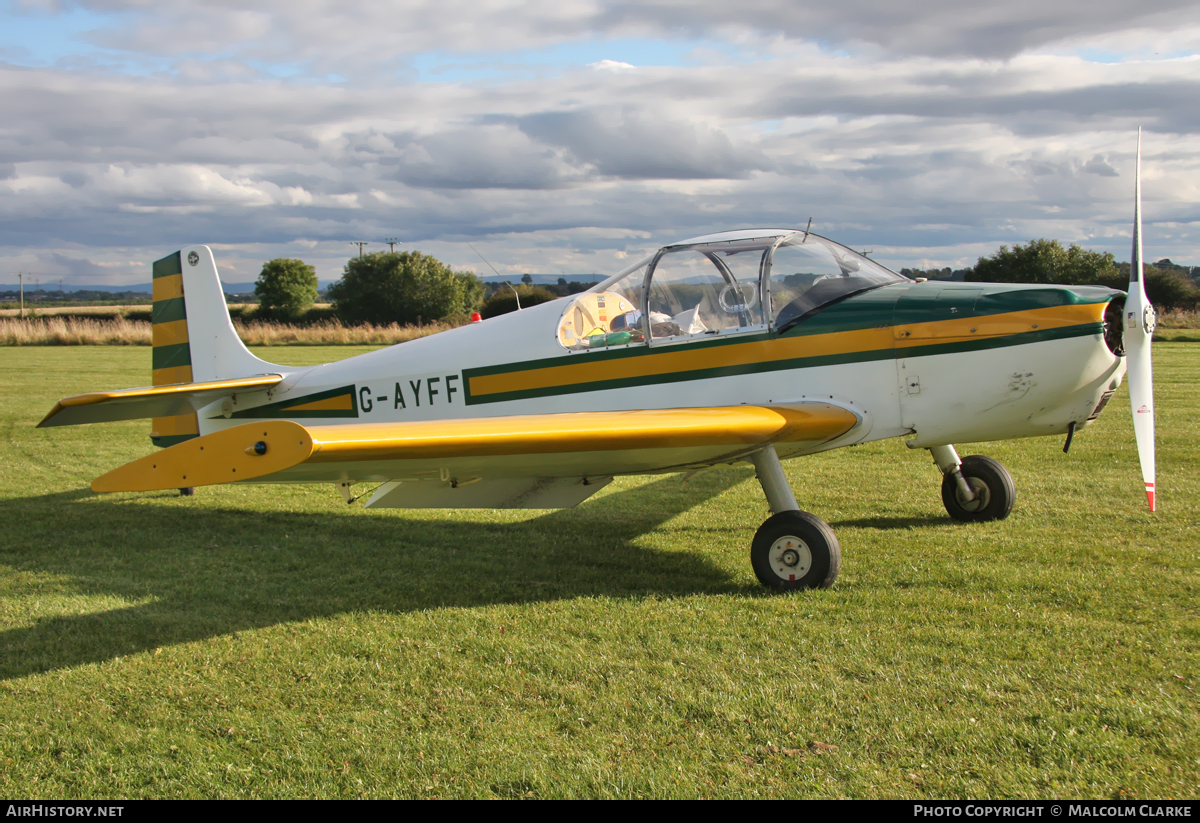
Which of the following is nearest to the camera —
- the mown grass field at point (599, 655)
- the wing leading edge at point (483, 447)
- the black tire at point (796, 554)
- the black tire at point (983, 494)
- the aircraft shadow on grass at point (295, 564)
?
the mown grass field at point (599, 655)

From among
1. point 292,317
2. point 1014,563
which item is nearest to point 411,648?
point 1014,563

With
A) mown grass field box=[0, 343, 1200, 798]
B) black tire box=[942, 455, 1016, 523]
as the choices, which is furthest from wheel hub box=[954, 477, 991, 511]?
mown grass field box=[0, 343, 1200, 798]

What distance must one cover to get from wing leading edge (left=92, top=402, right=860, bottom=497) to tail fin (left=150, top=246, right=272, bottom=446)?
363 centimetres

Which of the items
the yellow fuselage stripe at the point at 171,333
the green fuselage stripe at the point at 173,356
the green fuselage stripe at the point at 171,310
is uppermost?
the green fuselage stripe at the point at 171,310

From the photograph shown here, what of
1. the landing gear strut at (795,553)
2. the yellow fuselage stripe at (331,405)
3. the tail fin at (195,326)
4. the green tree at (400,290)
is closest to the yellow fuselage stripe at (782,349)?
the landing gear strut at (795,553)

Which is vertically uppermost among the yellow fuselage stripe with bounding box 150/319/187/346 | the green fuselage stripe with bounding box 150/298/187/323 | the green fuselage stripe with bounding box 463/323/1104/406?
the green fuselage stripe with bounding box 150/298/187/323

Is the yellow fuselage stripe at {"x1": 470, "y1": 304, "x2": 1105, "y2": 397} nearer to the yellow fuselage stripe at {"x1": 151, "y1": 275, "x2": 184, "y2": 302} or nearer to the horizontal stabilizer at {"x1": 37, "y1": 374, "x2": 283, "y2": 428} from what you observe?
the horizontal stabilizer at {"x1": 37, "y1": 374, "x2": 283, "y2": 428}

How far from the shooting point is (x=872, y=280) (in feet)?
18.4

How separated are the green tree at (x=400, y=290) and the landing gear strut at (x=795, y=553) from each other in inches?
2011

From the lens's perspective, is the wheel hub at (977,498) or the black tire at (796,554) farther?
the wheel hub at (977,498)

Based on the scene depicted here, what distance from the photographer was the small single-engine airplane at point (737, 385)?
4586 mm

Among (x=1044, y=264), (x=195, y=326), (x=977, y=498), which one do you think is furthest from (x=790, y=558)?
(x=1044, y=264)

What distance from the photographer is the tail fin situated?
7.63 metres

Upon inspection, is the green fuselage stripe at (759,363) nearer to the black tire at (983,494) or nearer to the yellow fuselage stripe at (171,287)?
the black tire at (983,494)
